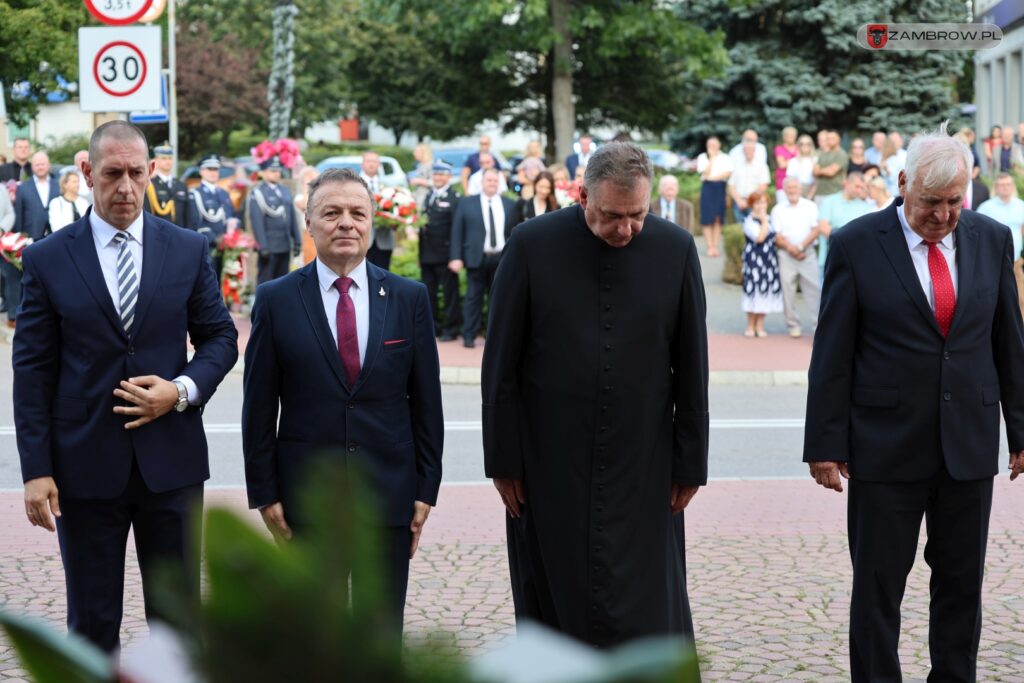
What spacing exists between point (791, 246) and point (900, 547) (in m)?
12.8

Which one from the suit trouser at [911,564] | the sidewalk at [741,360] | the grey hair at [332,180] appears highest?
the grey hair at [332,180]

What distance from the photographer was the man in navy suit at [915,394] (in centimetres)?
502

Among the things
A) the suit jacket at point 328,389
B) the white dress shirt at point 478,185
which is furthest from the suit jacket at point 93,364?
the white dress shirt at point 478,185

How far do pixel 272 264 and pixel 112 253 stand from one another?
14.4 m

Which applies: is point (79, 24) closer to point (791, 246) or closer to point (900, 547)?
point (791, 246)

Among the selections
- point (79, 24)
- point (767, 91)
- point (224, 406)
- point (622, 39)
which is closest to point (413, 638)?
point (224, 406)

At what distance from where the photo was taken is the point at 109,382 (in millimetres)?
4625

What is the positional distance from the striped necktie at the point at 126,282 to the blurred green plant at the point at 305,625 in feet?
12.2

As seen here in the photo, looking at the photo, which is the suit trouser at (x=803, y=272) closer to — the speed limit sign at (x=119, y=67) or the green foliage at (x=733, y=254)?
the green foliage at (x=733, y=254)

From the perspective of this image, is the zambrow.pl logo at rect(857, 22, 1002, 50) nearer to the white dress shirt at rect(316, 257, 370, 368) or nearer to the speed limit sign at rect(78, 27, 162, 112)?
the speed limit sign at rect(78, 27, 162, 112)

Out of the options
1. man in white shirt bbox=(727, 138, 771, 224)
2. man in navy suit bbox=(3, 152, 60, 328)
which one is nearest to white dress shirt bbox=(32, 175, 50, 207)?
man in navy suit bbox=(3, 152, 60, 328)

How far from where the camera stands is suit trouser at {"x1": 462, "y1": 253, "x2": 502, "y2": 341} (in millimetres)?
17328

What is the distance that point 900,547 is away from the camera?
5145 millimetres

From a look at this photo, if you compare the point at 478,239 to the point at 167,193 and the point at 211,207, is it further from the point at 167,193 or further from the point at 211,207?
the point at 211,207
